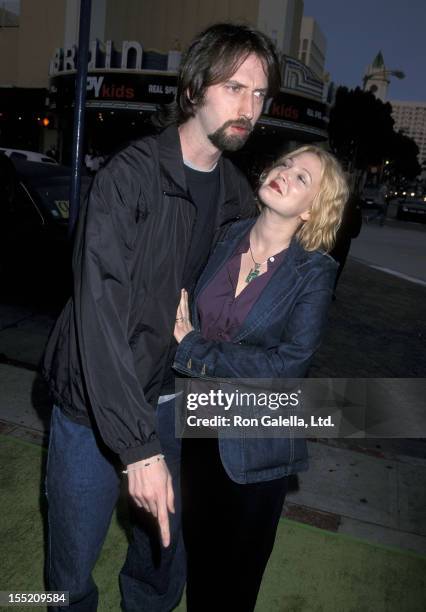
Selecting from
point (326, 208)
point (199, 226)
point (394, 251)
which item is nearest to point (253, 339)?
point (199, 226)

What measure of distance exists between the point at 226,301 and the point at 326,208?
55 cm

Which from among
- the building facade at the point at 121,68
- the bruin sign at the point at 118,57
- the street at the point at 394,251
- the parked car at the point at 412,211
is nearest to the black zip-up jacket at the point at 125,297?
the street at the point at 394,251

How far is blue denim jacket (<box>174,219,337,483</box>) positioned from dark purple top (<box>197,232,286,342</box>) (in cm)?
5

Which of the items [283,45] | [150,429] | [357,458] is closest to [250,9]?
[283,45]

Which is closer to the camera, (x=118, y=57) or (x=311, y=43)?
(x=118, y=57)

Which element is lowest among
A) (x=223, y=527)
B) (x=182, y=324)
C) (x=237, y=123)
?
(x=223, y=527)

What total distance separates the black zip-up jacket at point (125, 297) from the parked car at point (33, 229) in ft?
15.0

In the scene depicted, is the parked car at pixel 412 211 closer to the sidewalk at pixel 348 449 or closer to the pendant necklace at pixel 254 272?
the sidewalk at pixel 348 449

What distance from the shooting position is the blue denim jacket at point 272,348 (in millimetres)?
1845

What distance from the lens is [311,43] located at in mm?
124938

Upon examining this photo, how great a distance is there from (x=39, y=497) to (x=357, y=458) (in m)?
2.23

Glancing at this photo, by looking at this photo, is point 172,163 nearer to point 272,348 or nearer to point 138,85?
point 272,348

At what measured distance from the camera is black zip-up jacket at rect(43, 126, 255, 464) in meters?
1.56

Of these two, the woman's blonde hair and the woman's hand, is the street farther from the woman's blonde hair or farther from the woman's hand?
the woman's hand
